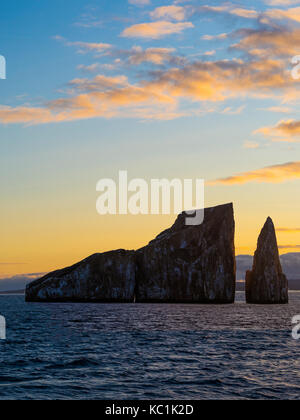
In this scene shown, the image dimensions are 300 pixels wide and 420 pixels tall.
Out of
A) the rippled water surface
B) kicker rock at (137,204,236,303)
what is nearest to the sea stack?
kicker rock at (137,204,236,303)

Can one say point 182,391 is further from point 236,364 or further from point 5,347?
point 5,347

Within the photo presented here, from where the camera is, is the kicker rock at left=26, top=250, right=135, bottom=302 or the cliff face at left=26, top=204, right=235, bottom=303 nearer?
the cliff face at left=26, top=204, right=235, bottom=303

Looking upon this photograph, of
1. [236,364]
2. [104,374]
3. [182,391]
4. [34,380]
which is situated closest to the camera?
[182,391]

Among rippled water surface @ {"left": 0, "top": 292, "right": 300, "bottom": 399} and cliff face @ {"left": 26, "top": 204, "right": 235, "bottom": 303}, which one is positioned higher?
cliff face @ {"left": 26, "top": 204, "right": 235, "bottom": 303}

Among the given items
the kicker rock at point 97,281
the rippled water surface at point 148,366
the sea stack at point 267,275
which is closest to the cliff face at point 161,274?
the kicker rock at point 97,281

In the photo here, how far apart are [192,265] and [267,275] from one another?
2469 centimetres

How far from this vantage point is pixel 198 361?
4047 cm

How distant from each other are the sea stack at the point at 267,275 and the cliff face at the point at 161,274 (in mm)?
8018

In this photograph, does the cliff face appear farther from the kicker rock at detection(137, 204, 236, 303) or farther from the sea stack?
the sea stack

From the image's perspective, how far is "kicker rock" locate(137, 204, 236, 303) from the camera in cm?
17288

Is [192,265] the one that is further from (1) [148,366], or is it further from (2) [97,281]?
(1) [148,366]

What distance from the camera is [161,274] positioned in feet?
573
